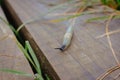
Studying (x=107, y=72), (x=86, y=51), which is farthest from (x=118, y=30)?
(x=107, y=72)

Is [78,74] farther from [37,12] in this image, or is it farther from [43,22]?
[37,12]

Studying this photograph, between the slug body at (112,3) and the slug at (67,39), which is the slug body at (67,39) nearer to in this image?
the slug at (67,39)

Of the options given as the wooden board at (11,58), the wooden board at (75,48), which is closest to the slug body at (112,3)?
the wooden board at (75,48)

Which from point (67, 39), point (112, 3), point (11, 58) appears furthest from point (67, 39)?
point (112, 3)

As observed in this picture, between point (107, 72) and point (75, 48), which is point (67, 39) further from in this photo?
point (107, 72)

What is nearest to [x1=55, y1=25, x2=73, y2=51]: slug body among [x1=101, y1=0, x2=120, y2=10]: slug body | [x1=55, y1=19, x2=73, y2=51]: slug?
[x1=55, y1=19, x2=73, y2=51]: slug

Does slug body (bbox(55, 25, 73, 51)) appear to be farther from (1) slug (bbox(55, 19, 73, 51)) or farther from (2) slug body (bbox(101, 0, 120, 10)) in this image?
(2) slug body (bbox(101, 0, 120, 10))
